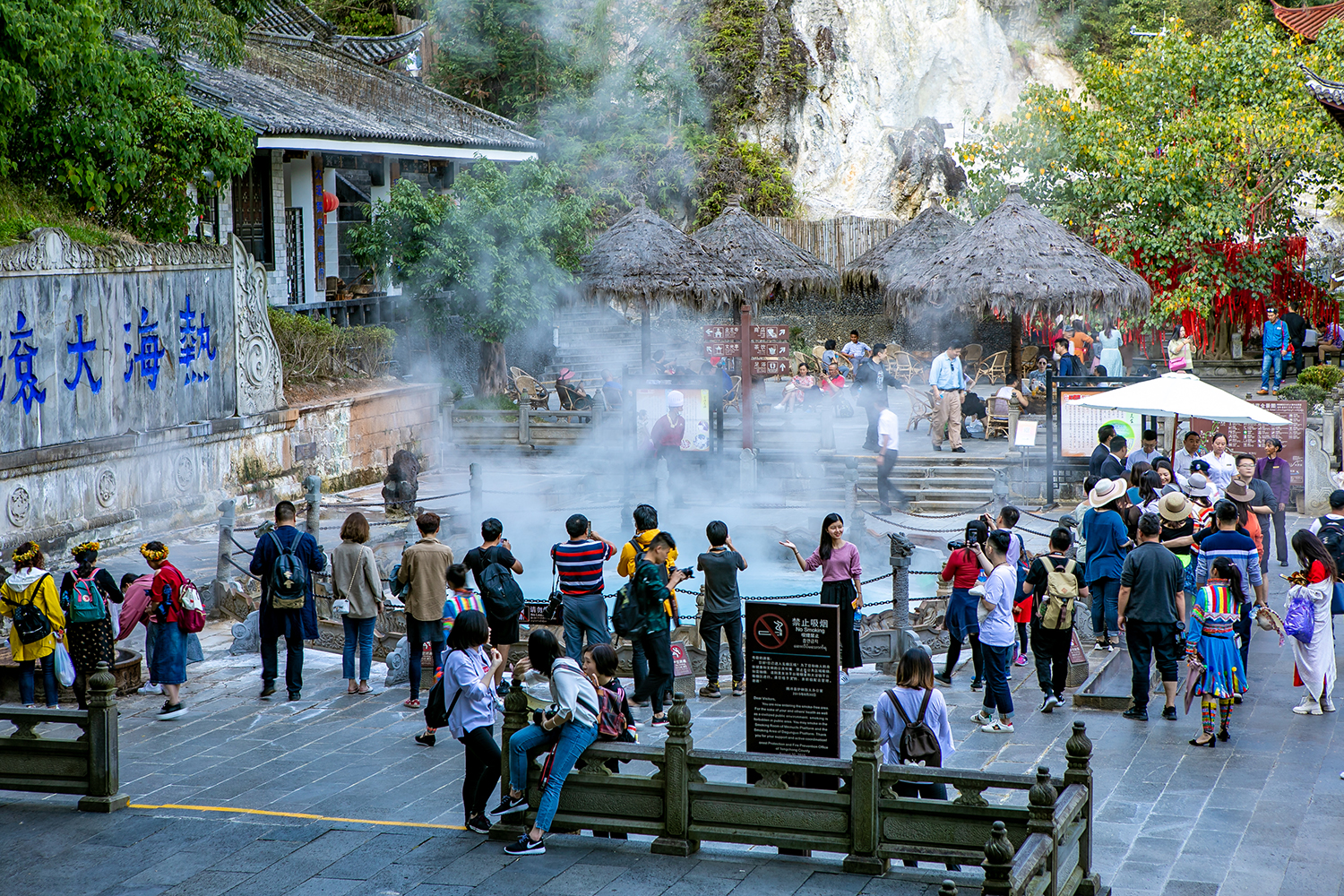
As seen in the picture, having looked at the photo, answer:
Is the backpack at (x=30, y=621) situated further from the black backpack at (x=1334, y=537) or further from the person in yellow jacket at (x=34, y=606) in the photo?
the black backpack at (x=1334, y=537)

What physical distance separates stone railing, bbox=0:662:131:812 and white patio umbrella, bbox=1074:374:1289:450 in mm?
10185

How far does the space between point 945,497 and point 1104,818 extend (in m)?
9.95

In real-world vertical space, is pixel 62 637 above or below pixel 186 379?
below

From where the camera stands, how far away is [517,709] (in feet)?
23.0

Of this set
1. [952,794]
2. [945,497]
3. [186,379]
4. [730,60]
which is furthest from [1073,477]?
[730,60]

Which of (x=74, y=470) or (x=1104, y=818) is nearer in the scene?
(x=1104, y=818)

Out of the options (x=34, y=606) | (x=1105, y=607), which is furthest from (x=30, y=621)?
(x=1105, y=607)

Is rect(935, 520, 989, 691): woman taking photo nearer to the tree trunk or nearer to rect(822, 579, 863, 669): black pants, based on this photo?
rect(822, 579, 863, 669): black pants

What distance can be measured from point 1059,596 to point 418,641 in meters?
4.65

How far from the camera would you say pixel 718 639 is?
400 inches

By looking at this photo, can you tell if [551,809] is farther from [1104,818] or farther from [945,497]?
[945,497]

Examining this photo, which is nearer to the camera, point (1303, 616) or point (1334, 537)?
point (1303, 616)

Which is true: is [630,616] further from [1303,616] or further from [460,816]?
[1303,616]

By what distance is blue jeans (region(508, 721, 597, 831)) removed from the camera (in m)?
6.84
